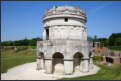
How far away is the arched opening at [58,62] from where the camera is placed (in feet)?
57.0

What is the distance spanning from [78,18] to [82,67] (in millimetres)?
8544

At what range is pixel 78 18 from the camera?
722 inches

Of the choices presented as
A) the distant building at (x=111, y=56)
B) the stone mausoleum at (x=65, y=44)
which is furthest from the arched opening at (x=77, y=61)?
the distant building at (x=111, y=56)

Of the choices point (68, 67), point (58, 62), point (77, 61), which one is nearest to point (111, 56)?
point (77, 61)

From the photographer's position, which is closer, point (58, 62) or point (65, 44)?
point (65, 44)

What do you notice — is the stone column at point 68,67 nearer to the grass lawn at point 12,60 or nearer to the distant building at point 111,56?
the grass lawn at point 12,60

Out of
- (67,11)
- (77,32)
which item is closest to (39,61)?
(77,32)

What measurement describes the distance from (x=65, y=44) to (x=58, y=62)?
12.1ft

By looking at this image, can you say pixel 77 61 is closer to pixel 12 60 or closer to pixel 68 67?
pixel 68 67

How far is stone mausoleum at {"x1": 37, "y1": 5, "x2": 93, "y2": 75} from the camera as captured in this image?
1596cm

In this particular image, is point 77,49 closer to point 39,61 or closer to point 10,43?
point 39,61

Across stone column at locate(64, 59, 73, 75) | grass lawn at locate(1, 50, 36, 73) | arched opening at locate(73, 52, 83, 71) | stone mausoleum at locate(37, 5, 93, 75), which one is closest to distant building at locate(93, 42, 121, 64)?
stone mausoleum at locate(37, 5, 93, 75)

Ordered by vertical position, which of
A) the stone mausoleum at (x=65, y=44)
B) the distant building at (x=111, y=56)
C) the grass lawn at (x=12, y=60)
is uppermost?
the stone mausoleum at (x=65, y=44)

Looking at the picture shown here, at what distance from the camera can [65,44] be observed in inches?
627
